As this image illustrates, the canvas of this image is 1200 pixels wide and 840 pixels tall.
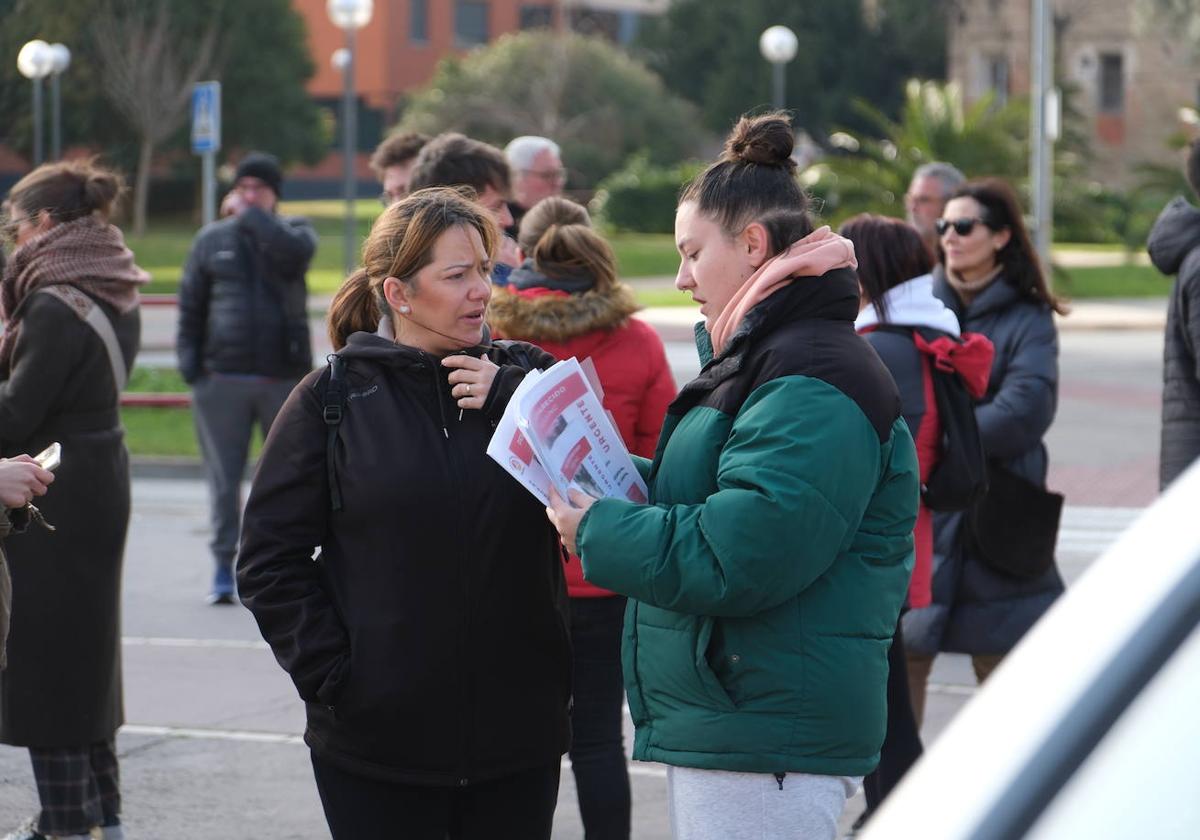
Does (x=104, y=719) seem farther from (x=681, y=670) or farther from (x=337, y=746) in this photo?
(x=681, y=670)

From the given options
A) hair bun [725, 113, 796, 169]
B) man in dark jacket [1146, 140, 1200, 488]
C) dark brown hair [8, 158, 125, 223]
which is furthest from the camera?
man in dark jacket [1146, 140, 1200, 488]

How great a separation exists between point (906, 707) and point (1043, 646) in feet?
12.2

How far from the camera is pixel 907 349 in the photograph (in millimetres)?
4863

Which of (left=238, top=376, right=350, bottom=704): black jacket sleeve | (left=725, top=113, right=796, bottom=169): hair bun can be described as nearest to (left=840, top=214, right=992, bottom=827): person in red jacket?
(left=725, top=113, right=796, bottom=169): hair bun

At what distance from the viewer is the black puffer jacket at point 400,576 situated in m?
3.26

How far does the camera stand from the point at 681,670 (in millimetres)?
2996

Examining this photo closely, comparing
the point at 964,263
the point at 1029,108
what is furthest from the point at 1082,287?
the point at 964,263

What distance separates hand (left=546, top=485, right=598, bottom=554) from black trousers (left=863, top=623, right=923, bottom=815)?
201cm

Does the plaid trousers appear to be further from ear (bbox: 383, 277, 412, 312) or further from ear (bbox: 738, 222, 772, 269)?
ear (bbox: 738, 222, 772, 269)

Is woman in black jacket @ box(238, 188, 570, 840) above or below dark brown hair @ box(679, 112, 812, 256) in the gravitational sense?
below

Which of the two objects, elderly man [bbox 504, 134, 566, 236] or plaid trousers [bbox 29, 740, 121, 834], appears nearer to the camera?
plaid trousers [bbox 29, 740, 121, 834]

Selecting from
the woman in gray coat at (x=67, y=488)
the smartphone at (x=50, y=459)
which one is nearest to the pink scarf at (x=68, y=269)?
the woman in gray coat at (x=67, y=488)

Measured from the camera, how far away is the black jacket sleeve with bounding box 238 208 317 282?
8.87 metres

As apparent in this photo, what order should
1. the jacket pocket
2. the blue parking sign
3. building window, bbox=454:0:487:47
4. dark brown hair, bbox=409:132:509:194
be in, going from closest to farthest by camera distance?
the jacket pocket, dark brown hair, bbox=409:132:509:194, the blue parking sign, building window, bbox=454:0:487:47
